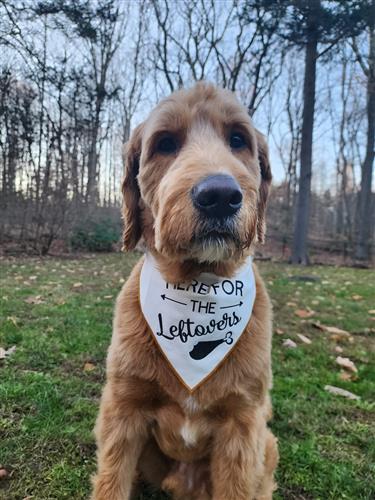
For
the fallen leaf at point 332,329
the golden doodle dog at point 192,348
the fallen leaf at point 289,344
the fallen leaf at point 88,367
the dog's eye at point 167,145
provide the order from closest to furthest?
the golden doodle dog at point 192,348
the dog's eye at point 167,145
the fallen leaf at point 88,367
the fallen leaf at point 289,344
the fallen leaf at point 332,329

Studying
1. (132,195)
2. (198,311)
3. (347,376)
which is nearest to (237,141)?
(132,195)

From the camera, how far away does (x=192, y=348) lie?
213cm

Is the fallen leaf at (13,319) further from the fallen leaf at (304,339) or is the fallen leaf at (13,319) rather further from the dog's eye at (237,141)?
the dog's eye at (237,141)

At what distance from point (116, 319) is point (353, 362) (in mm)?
3145

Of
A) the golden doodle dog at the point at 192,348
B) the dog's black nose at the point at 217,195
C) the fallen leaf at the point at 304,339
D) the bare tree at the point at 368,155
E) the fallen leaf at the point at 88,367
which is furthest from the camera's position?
the bare tree at the point at 368,155

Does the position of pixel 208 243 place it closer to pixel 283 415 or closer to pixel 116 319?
pixel 116 319

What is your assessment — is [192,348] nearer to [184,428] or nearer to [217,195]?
[184,428]

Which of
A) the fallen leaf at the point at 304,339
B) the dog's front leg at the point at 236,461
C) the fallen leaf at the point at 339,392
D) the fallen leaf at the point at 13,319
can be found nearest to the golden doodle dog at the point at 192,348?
the dog's front leg at the point at 236,461

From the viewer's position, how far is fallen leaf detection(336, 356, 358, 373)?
4.02 m

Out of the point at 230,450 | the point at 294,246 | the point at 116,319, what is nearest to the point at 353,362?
the point at 230,450

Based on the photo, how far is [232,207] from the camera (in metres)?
1.54

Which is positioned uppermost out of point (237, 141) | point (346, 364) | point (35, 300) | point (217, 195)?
point (237, 141)

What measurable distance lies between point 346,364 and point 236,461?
8.66 feet

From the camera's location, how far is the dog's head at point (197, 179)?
154cm
